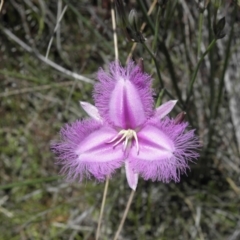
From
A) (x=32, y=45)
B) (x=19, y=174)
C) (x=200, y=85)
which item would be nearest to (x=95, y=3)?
(x=32, y=45)

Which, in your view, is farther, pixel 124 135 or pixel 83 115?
pixel 83 115

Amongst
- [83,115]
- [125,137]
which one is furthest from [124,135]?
[83,115]

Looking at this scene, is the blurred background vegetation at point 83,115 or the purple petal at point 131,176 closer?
the purple petal at point 131,176

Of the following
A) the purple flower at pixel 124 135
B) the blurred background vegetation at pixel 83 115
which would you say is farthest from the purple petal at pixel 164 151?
the blurred background vegetation at pixel 83 115

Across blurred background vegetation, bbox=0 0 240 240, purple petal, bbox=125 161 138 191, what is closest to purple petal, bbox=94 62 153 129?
purple petal, bbox=125 161 138 191

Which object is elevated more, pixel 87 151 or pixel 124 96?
pixel 124 96

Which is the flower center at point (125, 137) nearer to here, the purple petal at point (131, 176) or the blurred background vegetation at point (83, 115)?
the purple petal at point (131, 176)

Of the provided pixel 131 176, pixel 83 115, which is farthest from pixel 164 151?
pixel 83 115

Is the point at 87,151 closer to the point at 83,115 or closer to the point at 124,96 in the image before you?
the point at 124,96

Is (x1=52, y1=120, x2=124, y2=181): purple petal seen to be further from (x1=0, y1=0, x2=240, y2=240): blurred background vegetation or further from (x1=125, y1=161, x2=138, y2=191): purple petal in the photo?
(x1=0, y1=0, x2=240, y2=240): blurred background vegetation
